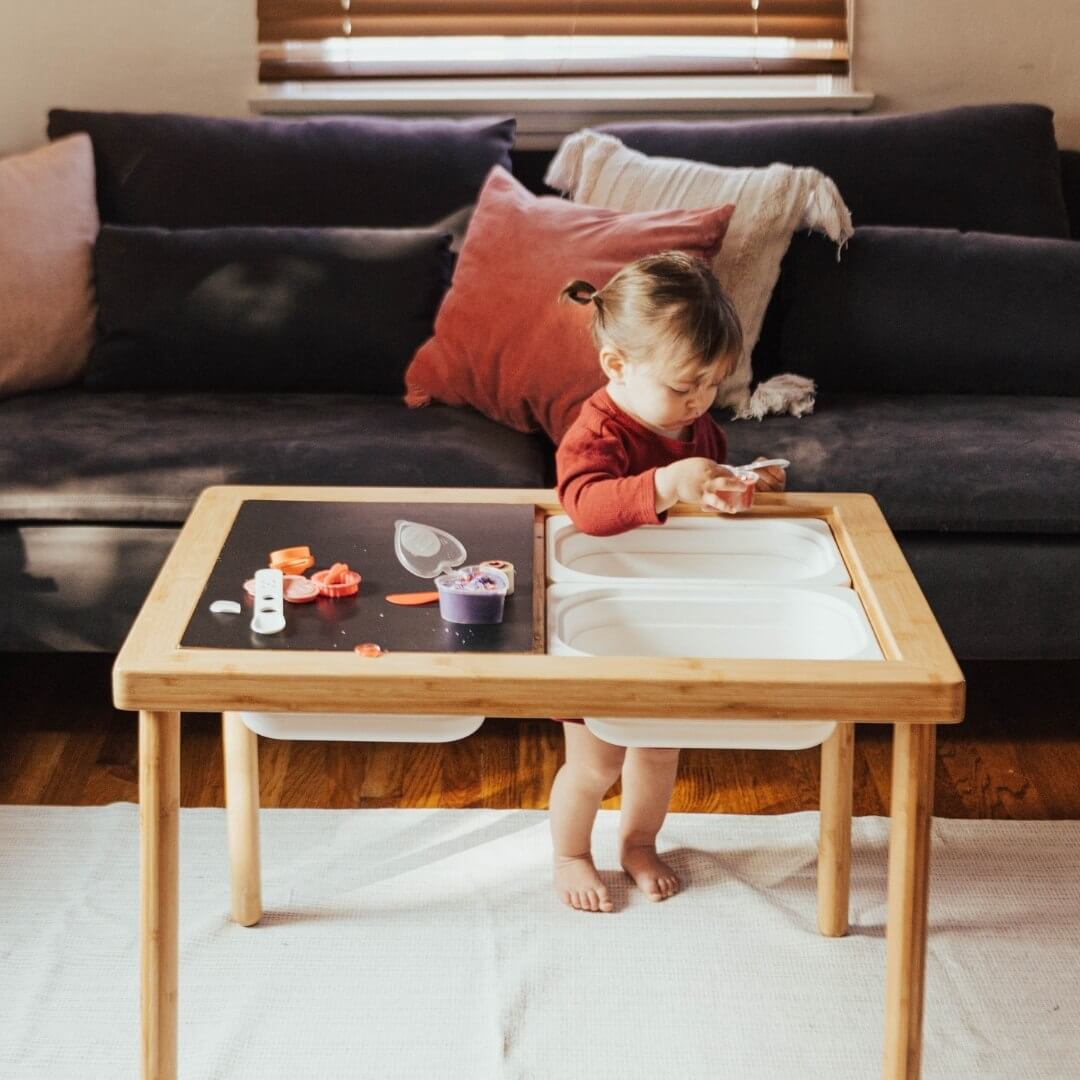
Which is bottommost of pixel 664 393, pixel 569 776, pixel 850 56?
pixel 569 776

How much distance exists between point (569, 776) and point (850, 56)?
186 cm

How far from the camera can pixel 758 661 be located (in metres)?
1.23

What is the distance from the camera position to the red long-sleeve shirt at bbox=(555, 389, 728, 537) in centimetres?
152

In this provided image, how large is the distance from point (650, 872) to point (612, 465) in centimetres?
56

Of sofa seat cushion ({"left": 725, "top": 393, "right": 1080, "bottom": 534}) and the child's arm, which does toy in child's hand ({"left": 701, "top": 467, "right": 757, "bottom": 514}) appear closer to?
the child's arm

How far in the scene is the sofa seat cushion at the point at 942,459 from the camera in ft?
6.83

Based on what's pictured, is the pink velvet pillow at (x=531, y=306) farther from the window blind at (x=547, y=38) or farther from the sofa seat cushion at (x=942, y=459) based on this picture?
the window blind at (x=547, y=38)

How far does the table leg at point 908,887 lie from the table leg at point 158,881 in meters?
Result: 0.64

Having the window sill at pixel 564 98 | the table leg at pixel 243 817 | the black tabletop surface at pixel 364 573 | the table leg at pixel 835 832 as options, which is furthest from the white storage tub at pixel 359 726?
the window sill at pixel 564 98

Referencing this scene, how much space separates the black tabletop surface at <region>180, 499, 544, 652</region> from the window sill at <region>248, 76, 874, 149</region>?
5.11 feet

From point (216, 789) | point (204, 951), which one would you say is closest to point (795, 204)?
point (216, 789)

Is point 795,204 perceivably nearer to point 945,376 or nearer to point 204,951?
point 945,376

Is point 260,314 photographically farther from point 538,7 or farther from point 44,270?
point 538,7

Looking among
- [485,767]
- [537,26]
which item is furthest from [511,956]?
[537,26]
